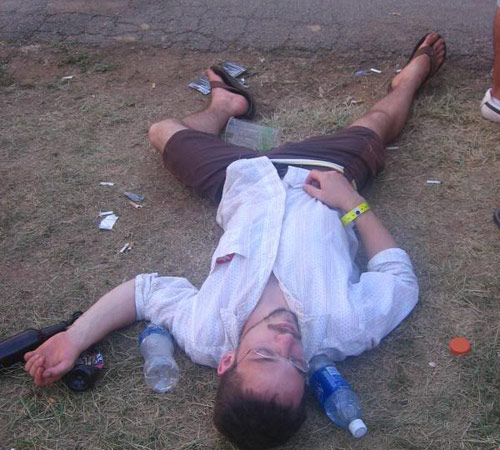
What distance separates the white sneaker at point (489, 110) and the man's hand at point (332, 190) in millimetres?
1323

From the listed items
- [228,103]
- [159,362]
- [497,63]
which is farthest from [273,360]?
[497,63]

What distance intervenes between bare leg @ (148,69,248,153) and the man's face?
1.49 m

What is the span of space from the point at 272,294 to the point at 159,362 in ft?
1.81

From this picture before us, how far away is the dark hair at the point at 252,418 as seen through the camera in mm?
2008

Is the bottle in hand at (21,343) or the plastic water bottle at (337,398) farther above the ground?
the plastic water bottle at (337,398)

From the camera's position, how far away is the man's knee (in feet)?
11.2

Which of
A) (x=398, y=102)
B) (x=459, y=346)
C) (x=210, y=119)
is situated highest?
(x=398, y=102)

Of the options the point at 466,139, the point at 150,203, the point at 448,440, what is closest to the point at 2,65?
the point at 150,203

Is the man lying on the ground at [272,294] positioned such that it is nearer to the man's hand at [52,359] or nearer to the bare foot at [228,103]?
the man's hand at [52,359]

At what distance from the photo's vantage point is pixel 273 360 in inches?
83.7

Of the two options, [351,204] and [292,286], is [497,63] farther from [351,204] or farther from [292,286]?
[292,286]

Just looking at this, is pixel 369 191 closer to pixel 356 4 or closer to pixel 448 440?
pixel 448 440

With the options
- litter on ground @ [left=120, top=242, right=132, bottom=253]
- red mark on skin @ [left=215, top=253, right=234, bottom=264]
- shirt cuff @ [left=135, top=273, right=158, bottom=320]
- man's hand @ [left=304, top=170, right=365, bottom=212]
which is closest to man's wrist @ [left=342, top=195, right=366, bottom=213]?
man's hand @ [left=304, top=170, right=365, bottom=212]

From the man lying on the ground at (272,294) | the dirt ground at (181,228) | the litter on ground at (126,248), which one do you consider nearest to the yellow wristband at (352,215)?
the man lying on the ground at (272,294)
